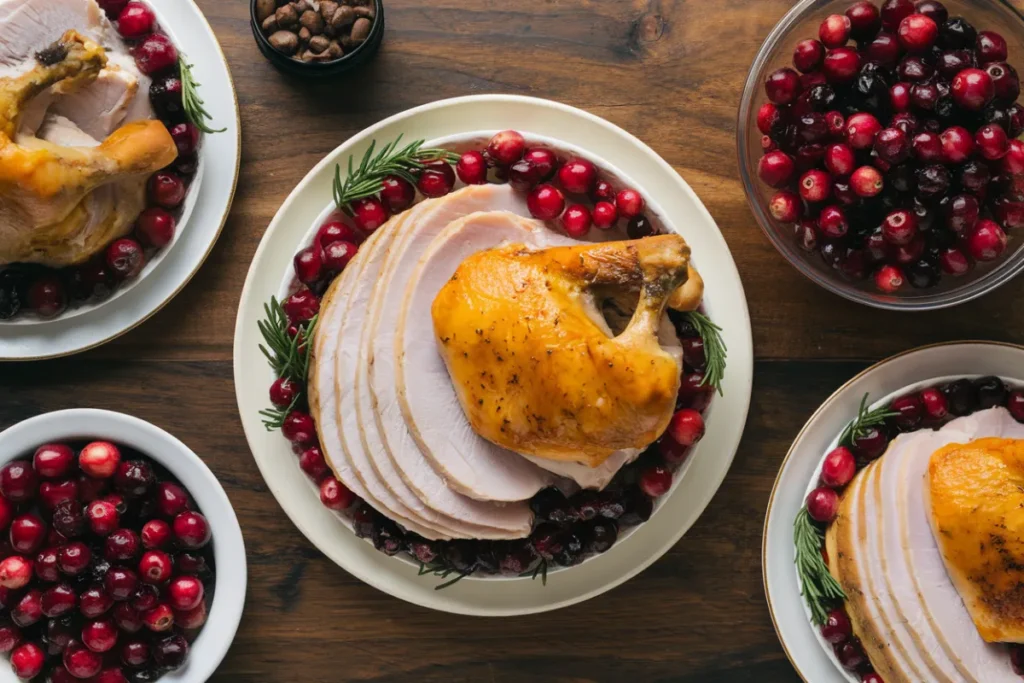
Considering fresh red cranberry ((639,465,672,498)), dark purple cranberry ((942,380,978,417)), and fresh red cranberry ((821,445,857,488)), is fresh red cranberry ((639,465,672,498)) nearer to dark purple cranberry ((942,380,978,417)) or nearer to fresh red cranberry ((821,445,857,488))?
fresh red cranberry ((821,445,857,488))

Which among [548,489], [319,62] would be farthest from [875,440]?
[319,62]

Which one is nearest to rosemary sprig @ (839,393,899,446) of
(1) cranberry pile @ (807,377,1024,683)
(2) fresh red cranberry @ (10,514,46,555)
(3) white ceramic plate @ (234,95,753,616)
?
(1) cranberry pile @ (807,377,1024,683)

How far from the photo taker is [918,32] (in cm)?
164

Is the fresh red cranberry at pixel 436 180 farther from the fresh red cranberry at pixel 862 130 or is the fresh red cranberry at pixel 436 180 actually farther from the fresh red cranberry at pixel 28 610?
the fresh red cranberry at pixel 28 610

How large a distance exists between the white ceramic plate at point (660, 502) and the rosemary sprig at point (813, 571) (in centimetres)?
19

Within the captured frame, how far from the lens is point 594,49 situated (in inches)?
77.3

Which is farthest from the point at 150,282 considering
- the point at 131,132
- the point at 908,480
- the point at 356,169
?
the point at 908,480

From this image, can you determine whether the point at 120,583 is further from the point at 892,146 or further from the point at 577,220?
the point at 892,146

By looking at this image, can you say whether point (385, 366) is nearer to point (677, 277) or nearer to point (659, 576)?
point (677, 277)

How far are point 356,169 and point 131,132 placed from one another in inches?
16.8

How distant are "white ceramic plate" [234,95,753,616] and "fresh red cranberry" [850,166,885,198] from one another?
30 cm

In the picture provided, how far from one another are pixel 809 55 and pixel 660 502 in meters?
0.91

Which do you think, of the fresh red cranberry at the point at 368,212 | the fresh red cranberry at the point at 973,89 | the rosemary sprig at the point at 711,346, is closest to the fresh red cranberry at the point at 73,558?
the fresh red cranberry at the point at 368,212

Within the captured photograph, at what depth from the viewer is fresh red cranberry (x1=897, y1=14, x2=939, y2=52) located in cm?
164
